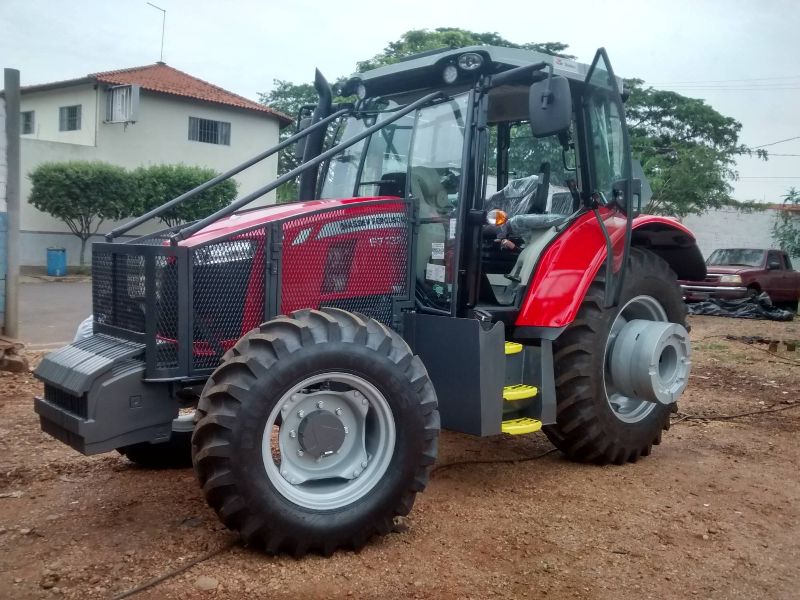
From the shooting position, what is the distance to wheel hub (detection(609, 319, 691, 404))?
526cm

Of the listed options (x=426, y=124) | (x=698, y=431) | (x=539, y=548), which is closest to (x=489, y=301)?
(x=426, y=124)

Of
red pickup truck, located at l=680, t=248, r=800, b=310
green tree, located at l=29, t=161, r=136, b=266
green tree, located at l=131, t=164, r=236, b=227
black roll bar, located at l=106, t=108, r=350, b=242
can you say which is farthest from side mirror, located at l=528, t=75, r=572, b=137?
green tree, located at l=29, t=161, r=136, b=266

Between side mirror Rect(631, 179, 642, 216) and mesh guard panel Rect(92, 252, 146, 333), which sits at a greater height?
side mirror Rect(631, 179, 642, 216)

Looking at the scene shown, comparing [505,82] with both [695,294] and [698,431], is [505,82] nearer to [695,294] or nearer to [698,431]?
[698,431]

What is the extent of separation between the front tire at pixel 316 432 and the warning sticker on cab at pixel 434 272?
0.97 m

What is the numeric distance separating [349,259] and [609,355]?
206 cm

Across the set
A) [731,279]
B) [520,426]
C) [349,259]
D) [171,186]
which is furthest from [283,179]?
[171,186]

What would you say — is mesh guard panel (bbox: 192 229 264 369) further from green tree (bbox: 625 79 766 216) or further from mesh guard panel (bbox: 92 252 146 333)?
green tree (bbox: 625 79 766 216)

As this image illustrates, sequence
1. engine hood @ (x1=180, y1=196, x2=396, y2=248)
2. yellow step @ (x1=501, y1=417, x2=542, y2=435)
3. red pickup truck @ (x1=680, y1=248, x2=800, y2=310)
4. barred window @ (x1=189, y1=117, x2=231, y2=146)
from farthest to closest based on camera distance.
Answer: barred window @ (x1=189, y1=117, x2=231, y2=146)
red pickup truck @ (x1=680, y1=248, x2=800, y2=310)
yellow step @ (x1=501, y1=417, x2=542, y2=435)
engine hood @ (x1=180, y1=196, x2=396, y2=248)

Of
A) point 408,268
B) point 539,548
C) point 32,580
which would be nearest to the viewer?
point 32,580

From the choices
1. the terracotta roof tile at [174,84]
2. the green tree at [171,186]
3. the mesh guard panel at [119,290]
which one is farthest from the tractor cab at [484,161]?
the terracotta roof tile at [174,84]

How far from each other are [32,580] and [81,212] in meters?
22.6

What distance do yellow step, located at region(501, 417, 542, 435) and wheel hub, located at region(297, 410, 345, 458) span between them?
1190 mm

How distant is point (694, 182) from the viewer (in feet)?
78.2
